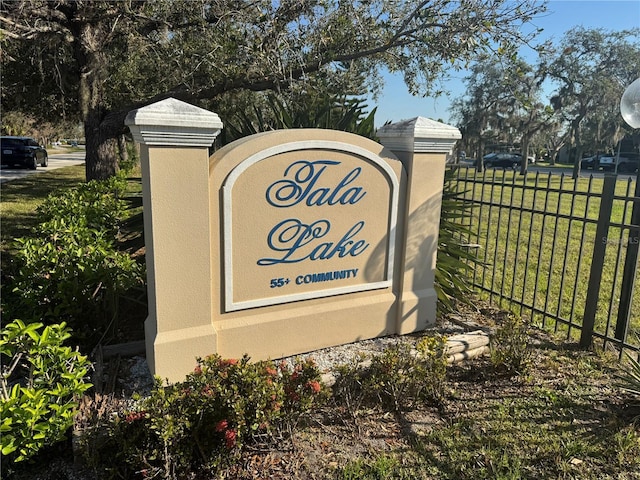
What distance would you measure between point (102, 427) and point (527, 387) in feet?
10.8

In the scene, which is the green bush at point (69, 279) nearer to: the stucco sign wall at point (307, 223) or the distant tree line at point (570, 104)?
the stucco sign wall at point (307, 223)

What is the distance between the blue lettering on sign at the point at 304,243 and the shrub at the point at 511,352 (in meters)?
1.52

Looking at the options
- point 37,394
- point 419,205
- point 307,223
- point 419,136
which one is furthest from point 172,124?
point 419,205

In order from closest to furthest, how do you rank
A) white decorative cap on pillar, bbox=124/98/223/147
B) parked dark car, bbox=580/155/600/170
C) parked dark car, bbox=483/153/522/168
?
1. white decorative cap on pillar, bbox=124/98/223/147
2. parked dark car, bbox=580/155/600/170
3. parked dark car, bbox=483/153/522/168

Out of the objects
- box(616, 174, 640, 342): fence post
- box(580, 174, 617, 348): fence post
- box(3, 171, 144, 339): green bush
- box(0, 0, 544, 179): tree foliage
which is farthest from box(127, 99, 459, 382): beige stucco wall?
box(0, 0, 544, 179): tree foliage

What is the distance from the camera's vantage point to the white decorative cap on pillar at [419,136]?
4.46 m

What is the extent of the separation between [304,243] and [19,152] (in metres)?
23.8

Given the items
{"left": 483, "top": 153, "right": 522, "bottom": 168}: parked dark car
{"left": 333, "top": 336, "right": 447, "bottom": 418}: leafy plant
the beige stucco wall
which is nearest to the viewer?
the beige stucco wall

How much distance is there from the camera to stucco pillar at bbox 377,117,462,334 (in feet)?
14.9

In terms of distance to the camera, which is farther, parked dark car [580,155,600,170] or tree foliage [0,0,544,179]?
parked dark car [580,155,600,170]

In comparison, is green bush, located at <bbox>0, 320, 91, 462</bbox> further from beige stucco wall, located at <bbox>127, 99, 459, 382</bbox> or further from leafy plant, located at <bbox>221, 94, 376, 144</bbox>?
leafy plant, located at <bbox>221, 94, 376, 144</bbox>

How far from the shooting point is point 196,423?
280cm

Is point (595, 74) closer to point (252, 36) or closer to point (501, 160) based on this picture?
point (501, 160)

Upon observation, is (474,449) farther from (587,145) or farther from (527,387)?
(587,145)
